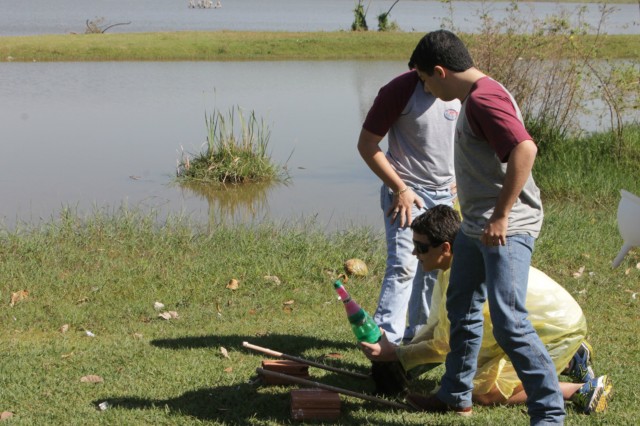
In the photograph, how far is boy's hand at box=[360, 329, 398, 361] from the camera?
177 inches

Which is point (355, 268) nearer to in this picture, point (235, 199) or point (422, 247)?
point (422, 247)

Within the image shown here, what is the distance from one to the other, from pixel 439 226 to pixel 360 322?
586 millimetres

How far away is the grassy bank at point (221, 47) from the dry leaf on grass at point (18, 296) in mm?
18600

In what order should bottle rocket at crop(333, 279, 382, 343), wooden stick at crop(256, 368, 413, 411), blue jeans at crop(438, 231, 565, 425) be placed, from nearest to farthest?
blue jeans at crop(438, 231, 565, 425) < bottle rocket at crop(333, 279, 382, 343) < wooden stick at crop(256, 368, 413, 411)

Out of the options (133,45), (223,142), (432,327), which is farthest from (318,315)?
(133,45)

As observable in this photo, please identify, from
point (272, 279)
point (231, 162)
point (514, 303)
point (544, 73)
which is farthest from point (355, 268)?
point (544, 73)

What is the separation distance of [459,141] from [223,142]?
26.7ft

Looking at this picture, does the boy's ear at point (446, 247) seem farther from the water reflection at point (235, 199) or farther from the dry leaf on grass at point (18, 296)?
the water reflection at point (235, 199)

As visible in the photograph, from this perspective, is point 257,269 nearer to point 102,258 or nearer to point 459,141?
point 102,258

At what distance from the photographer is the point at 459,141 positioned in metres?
3.90

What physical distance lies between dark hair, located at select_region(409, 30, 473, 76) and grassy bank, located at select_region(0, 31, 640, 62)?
21.7 m

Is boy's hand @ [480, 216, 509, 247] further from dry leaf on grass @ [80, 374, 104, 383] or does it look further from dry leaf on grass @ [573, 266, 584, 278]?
dry leaf on grass @ [573, 266, 584, 278]

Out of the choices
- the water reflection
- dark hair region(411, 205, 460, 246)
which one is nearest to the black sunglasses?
dark hair region(411, 205, 460, 246)

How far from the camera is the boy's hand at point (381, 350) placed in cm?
451
